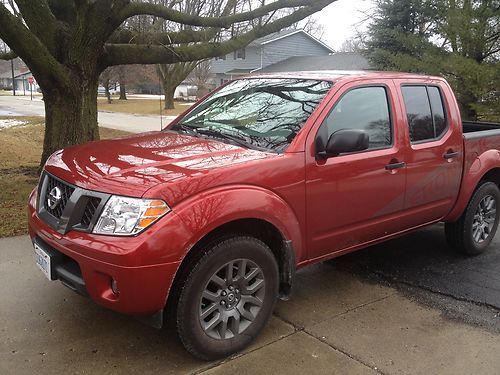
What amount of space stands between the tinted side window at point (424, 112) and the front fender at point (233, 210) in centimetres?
156

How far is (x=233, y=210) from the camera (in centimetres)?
296

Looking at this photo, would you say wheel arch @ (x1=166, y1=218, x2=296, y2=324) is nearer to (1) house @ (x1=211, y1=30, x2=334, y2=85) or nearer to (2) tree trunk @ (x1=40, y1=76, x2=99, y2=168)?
(2) tree trunk @ (x1=40, y1=76, x2=99, y2=168)

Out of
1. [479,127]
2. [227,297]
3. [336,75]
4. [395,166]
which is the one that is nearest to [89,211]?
[227,297]

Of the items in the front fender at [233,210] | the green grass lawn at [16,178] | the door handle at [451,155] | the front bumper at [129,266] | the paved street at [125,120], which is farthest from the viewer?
the paved street at [125,120]

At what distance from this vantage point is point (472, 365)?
315 centimetres

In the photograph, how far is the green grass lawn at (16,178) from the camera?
5613mm

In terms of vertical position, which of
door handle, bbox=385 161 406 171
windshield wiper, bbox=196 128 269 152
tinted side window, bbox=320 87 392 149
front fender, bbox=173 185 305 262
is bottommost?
front fender, bbox=173 185 305 262

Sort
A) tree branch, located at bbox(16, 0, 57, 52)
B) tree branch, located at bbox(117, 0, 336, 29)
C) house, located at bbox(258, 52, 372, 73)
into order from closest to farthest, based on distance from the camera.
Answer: tree branch, located at bbox(117, 0, 336, 29) → tree branch, located at bbox(16, 0, 57, 52) → house, located at bbox(258, 52, 372, 73)

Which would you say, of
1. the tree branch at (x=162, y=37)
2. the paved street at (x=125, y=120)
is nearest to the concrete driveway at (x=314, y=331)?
the tree branch at (x=162, y=37)

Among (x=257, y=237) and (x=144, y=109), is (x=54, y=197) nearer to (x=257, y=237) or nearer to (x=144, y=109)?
(x=257, y=237)

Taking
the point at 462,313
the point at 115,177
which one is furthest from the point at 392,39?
the point at 115,177

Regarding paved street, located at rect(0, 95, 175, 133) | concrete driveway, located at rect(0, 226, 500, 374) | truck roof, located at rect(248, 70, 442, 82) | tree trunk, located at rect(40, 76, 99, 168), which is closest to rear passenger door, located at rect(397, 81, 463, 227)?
truck roof, located at rect(248, 70, 442, 82)

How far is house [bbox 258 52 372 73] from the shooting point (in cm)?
3247

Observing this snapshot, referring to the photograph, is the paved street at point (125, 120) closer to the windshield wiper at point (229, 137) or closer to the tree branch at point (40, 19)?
the tree branch at point (40, 19)
